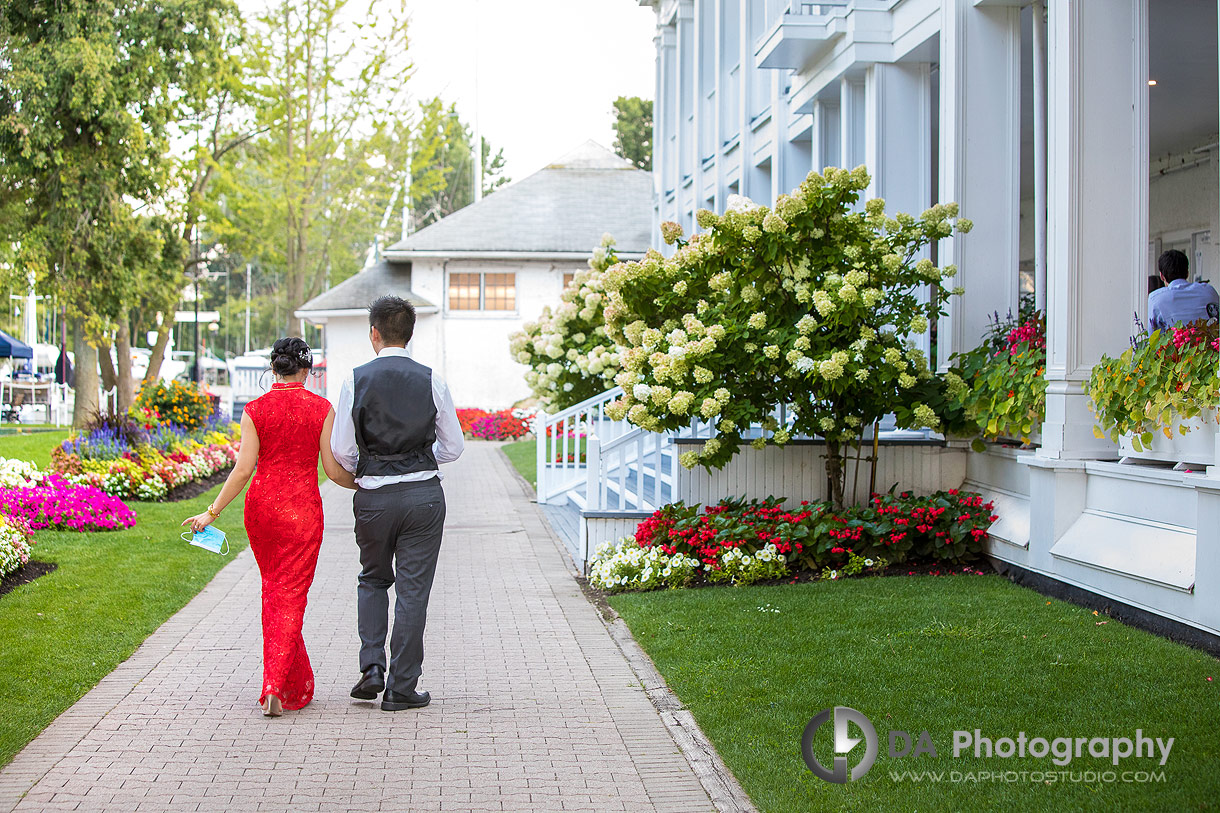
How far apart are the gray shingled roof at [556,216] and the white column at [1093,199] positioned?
76.4ft

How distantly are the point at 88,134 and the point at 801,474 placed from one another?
1856 cm

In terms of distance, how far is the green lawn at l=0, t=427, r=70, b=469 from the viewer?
18.6 m

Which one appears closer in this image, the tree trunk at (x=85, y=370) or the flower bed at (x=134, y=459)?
the flower bed at (x=134, y=459)

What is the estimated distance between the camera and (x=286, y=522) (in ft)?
18.1

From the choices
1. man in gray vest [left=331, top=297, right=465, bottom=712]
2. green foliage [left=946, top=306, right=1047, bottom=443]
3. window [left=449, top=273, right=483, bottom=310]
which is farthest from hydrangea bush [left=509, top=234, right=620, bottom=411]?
window [left=449, top=273, right=483, bottom=310]

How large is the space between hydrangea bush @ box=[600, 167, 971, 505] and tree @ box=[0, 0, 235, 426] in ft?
51.9

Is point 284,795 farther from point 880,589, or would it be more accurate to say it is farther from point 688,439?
point 688,439

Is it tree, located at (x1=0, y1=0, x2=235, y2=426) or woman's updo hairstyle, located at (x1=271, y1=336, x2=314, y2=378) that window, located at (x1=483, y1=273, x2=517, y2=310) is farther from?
woman's updo hairstyle, located at (x1=271, y1=336, x2=314, y2=378)

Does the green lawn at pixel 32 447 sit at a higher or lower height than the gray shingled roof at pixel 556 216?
lower

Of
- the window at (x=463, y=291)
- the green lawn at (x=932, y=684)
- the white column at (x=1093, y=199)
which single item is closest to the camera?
the green lawn at (x=932, y=684)

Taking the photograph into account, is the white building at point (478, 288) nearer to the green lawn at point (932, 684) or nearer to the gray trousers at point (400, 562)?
the green lawn at point (932, 684)

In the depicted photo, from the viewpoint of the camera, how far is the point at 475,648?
22.9 ft

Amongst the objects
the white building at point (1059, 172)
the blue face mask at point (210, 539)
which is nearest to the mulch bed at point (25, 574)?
the blue face mask at point (210, 539)

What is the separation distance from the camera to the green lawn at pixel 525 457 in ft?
61.3
